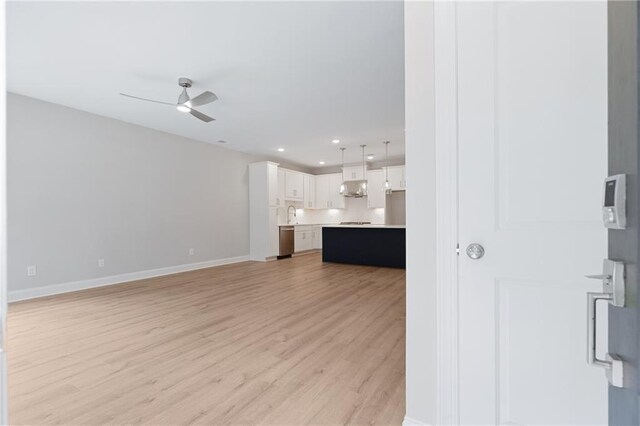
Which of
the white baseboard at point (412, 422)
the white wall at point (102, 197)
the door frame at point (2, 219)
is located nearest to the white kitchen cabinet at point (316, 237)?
the white wall at point (102, 197)

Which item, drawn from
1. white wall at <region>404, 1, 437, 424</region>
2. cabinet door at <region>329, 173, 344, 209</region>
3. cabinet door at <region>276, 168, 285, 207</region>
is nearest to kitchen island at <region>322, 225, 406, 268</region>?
cabinet door at <region>276, 168, 285, 207</region>

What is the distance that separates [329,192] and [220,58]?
250 inches

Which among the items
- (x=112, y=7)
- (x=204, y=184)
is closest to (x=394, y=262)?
(x=204, y=184)

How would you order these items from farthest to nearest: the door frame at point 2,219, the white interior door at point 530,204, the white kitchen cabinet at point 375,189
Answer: the white kitchen cabinet at point 375,189, the white interior door at point 530,204, the door frame at point 2,219

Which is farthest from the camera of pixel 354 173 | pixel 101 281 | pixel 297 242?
pixel 354 173

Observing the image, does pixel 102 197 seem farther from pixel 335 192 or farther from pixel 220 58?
pixel 335 192

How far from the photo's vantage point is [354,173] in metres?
8.49

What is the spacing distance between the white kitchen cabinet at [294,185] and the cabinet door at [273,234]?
99cm

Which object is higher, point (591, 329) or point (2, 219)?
point (2, 219)

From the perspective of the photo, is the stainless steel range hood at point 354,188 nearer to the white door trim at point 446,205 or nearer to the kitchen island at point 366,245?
the kitchen island at point 366,245

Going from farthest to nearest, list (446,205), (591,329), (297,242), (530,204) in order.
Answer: (297,242)
(446,205)
(530,204)
(591,329)

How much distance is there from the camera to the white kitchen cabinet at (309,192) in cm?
905

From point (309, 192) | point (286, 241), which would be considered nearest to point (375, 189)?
point (309, 192)

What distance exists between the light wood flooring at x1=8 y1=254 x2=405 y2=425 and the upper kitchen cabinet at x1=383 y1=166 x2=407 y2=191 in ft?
14.1
